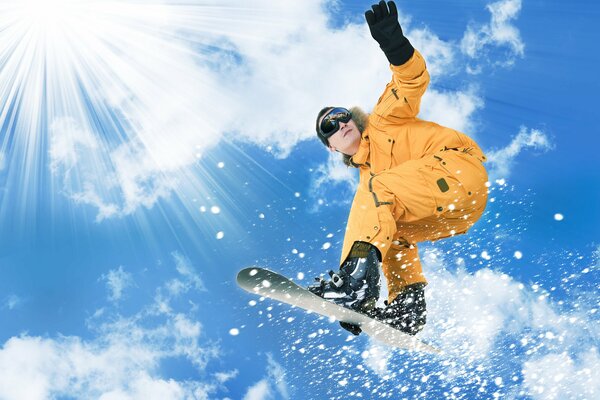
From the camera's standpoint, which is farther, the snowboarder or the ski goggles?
the ski goggles

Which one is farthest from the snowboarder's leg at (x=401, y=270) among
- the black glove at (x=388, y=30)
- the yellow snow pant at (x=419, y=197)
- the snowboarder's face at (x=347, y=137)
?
the black glove at (x=388, y=30)

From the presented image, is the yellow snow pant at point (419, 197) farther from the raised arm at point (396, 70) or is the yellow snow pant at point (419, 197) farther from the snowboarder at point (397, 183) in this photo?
the raised arm at point (396, 70)

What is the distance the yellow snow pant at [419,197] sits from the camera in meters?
4.92

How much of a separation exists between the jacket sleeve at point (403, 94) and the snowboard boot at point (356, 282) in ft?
4.34

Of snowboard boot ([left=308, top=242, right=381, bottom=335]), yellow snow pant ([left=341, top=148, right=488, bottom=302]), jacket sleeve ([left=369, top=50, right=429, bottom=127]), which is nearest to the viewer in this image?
snowboard boot ([left=308, top=242, right=381, bottom=335])

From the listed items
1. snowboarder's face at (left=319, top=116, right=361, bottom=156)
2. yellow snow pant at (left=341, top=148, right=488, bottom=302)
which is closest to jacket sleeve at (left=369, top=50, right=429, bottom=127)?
snowboarder's face at (left=319, top=116, right=361, bottom=156)

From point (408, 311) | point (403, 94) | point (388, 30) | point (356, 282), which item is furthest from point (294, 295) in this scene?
point (388, 30)

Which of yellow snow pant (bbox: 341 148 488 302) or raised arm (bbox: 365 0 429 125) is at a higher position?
raised arm (bbox: 365 0 429 125)

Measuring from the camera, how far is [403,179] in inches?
197

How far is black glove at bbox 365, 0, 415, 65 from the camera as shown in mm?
4973

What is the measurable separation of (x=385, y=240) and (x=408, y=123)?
1262mm

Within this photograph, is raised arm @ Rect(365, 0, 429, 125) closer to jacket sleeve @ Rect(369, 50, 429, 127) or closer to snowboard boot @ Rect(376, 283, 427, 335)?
jacket sleeve @ Rect(369, 50, 429, 127)

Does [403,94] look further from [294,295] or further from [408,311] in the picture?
[408,311]

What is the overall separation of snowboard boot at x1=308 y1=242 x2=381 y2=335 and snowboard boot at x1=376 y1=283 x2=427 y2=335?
1.14 m
